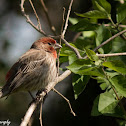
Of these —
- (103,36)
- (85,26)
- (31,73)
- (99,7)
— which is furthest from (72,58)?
(31,73)

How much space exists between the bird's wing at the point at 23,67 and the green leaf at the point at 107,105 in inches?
69.9

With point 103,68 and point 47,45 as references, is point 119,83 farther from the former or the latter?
point 47,45

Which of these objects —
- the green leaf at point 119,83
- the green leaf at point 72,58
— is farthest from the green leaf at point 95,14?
the green leaf at point 119,83

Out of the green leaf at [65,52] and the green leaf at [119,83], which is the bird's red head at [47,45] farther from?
the green leaf at [119,83]

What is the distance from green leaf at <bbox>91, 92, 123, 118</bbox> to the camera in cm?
292

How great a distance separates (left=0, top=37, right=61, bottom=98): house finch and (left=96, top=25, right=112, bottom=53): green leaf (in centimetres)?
120

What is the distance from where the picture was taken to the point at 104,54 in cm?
340

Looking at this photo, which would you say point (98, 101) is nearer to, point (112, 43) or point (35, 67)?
point (112, 43)

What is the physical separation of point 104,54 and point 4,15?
562 cm

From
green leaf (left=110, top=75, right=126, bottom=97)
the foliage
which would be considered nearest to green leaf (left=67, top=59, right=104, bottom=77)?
the foliage

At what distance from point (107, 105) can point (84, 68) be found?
520 mm

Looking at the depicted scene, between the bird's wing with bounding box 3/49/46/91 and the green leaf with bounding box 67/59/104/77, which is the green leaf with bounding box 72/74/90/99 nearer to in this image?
the green leaf with bounding box 67/59/104/77

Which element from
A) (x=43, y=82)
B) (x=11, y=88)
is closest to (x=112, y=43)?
(x=43, y=82)

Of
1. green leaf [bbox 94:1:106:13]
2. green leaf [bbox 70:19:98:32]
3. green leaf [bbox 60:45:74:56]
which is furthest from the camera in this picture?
green leaf [bbox 70:19:98:32]
